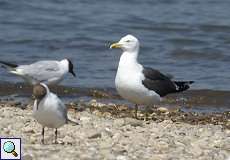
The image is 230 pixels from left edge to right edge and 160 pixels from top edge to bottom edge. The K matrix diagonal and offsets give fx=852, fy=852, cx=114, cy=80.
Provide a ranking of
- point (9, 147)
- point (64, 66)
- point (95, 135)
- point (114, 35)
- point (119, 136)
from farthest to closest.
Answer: point (114, 35) → point (64, 66) → point (119, 136) → point (95, 135) → point (9, 147)

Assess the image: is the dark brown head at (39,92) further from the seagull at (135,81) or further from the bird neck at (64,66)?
the bird neck at (64,66)

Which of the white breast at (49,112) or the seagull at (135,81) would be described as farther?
the seagull at (135,81)

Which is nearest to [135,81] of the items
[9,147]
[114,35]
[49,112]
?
[49,112]

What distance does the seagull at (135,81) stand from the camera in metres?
11.1

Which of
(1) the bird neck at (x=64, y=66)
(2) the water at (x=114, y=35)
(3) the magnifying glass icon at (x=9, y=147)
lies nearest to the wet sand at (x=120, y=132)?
(3) the magnifying glass icon at (x=9, y=147)

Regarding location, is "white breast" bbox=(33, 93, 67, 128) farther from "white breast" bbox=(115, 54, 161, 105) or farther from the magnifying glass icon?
"white breast" bbox=(115, 54, 161, 105)

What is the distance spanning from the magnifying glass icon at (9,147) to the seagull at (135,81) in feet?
10.2

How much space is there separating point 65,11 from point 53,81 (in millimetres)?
11164

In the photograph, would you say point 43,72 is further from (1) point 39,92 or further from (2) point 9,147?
(2) point 9,147

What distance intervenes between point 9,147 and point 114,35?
12222 millimetres

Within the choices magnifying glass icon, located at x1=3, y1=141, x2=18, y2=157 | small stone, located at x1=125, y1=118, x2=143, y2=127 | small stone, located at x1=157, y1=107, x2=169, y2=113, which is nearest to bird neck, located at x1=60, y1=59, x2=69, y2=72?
small stone, located at x1=157, y1=107, x2=169, y2=113

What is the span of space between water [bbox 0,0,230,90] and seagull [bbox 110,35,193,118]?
3.00 meters

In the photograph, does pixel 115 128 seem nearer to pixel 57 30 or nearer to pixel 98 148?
pixel 98 148

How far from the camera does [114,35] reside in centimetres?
2020
